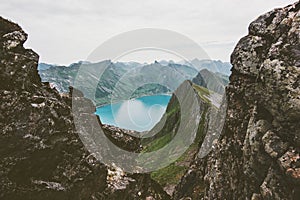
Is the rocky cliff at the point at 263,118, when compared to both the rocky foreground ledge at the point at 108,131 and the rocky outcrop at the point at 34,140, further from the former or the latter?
the rocky outcrop at the point at 34,140

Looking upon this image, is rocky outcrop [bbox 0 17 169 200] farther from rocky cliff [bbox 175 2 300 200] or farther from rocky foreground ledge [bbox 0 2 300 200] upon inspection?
rocky cliff [bbox 175 2 300 200]

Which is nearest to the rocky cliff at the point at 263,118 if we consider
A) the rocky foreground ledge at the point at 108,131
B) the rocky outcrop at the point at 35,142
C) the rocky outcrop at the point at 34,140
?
the rocky foreground ledge at the point at 108,131

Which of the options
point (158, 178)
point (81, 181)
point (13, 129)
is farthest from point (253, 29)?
point (158, 178)

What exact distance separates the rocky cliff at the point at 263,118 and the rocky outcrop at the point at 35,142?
12021 mm

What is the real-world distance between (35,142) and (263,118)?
63.1 ft

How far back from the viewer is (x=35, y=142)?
2070 cm

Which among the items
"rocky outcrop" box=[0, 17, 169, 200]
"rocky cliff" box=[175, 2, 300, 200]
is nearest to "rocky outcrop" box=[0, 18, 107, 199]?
"rocky outcrop" box=[0, 17, 169, 200]

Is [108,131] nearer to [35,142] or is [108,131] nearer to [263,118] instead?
[35,142]

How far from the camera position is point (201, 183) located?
1988 inches

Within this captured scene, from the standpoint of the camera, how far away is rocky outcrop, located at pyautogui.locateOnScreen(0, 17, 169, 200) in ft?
65.1

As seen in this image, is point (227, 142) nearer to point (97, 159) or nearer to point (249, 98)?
point (249, 98)

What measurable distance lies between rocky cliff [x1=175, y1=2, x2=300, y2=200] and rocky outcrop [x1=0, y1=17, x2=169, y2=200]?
12.0m

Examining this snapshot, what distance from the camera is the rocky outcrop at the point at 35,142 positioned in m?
19.8

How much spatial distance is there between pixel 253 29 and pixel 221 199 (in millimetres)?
18908
